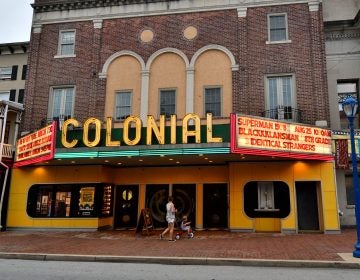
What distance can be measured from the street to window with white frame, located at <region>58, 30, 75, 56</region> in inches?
579

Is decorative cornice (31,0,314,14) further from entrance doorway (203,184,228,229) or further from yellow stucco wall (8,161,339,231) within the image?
entrance doorway (203,184,228,229)

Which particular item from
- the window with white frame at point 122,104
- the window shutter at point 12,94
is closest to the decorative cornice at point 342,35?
the window with white frame at point 122,104

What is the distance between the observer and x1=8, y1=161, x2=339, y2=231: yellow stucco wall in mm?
17875

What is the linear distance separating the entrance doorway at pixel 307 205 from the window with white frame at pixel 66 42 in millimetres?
15719

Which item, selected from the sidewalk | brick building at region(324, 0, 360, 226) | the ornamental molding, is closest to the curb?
the sidewalk

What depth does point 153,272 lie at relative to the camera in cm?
985

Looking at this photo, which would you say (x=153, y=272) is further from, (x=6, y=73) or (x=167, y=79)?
(x=6, y=73)

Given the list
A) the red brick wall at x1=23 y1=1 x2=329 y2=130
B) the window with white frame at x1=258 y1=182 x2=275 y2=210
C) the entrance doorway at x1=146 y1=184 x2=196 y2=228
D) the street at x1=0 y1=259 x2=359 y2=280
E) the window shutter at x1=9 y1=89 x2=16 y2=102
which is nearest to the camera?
the street at x1=0 y1=259 x2=359 y2=280

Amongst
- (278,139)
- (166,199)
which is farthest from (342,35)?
(166,199)

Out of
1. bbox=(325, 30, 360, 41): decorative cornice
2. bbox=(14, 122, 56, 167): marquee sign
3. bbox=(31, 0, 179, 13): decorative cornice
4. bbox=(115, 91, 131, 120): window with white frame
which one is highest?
bbox=(31, 0, 179, 13): decorative cornice

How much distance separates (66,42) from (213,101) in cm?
1021

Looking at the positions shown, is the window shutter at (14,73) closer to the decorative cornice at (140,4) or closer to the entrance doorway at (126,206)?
the decorative cornice at (140,4)

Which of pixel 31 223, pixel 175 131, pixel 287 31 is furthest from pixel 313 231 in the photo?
pixel 31 223

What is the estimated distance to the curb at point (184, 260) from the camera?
34.3ft
